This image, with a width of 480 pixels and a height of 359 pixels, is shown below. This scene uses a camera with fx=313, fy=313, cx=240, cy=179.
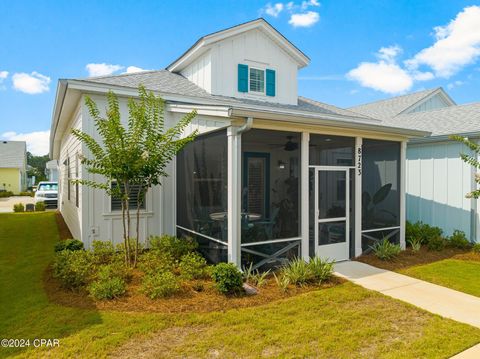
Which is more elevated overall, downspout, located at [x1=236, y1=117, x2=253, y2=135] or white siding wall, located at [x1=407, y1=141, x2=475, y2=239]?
downspout, located at [x1=236, y1=117, x2=253, y2=135]

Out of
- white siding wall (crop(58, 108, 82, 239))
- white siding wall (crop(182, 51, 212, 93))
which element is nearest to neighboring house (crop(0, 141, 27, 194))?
white siding wall (crop(58, 108, 82, 239))

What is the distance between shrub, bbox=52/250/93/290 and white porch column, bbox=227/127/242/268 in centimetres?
259

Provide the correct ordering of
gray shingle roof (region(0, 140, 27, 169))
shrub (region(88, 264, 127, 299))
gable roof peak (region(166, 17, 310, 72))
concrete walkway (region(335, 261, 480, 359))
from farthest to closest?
gray shingle roof (region(0, 140, 27, 169)) → gable roof peak (region(166, 17, 310, 72)) → shrub (region(88, 264, 127, 299)) → concrete walkway (region(335, 261, 480, 359))

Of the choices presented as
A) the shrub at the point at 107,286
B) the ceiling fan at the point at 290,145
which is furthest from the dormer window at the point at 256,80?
the shrub at the point at 107,286

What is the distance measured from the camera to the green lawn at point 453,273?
19.0 ft

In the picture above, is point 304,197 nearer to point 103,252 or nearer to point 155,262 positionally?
point 155,262

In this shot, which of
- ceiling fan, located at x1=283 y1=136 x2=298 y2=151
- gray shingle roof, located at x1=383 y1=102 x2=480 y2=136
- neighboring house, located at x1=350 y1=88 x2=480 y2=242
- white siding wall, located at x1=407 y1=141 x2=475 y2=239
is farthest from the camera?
gray shingle roof, located at x1=383 y1=102 x2=480 y2=136

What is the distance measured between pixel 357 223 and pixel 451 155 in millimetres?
4421

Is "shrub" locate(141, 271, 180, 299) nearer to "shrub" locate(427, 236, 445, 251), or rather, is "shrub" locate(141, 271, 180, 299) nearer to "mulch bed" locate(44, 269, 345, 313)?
"mulch bed" locate(44, 269, 345, 313)

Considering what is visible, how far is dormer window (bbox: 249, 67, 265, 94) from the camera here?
1049 centimetres

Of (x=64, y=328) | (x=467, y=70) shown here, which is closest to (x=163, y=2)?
(x=64, y=328)

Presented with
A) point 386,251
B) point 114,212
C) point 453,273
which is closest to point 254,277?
point 386,251

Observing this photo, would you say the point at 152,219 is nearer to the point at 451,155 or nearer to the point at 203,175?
the point at 203,175

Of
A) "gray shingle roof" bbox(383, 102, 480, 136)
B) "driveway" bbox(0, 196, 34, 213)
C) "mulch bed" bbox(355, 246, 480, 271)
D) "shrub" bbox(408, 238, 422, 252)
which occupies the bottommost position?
"driveway" bbox(0, 196, 34, 213)
